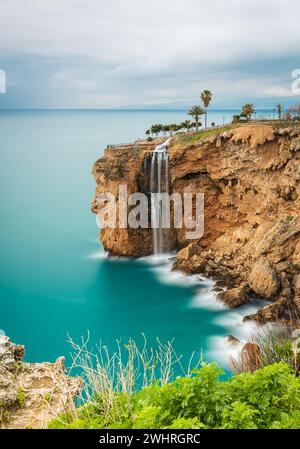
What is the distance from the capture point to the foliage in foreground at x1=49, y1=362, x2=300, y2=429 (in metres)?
7.54

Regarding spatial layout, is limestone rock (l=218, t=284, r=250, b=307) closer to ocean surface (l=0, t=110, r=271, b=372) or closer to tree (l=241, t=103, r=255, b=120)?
ocean surface (l=0, t=110, r=271, b=372)

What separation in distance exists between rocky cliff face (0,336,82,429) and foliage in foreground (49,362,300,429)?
785 mm

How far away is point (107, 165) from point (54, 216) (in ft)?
57.1

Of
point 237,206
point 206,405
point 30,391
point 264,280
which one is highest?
point 237,206

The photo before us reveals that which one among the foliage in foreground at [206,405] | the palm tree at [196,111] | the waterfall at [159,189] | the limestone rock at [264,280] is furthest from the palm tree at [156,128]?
the foliage in foreground at [206,405]

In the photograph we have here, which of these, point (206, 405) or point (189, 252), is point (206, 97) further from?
point (206, 405)

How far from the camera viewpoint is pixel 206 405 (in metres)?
8.04

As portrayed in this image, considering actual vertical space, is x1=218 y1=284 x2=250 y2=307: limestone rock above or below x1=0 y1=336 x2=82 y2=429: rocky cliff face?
below

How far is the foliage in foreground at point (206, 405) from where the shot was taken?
24.7ft

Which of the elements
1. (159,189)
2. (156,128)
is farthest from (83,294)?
(156,128)

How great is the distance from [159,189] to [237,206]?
7518 mm

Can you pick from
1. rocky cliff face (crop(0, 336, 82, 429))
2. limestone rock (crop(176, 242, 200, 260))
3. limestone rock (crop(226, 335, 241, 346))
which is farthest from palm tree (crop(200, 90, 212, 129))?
rocky cliff face (crop(0, 336, 82, 429))

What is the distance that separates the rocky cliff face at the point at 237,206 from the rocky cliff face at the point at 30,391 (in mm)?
19588

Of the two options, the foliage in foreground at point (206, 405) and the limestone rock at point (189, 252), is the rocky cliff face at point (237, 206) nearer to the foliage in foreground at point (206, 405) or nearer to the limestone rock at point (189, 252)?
the limestone rock at point (189, 252)
